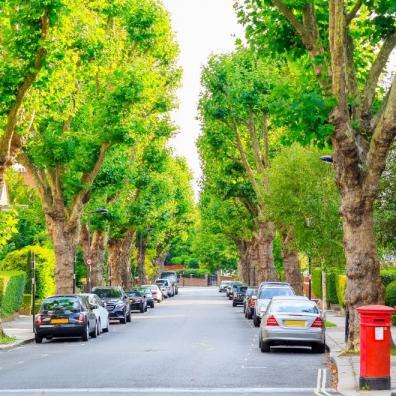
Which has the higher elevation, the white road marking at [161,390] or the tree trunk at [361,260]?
the tree trunk at [361,260]

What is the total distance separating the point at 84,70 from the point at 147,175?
93.5 ft

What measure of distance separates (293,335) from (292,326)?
24 cm

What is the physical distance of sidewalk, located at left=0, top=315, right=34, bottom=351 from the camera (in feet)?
104

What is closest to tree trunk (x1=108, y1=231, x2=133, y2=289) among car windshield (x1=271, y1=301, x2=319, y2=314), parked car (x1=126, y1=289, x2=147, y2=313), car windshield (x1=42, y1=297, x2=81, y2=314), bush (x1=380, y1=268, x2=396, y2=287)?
parked car (x1=126, y1=289, x2=147, y2=313)

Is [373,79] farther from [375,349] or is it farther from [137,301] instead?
[137,301]

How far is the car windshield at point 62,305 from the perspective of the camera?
33062mm

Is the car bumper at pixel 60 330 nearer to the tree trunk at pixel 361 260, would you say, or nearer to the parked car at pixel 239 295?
the tree trunk at pixel 361 260

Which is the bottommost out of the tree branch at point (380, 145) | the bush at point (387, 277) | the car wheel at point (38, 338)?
the car wheel at point (38, 338)

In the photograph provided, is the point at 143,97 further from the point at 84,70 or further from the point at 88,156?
the point at 84,70

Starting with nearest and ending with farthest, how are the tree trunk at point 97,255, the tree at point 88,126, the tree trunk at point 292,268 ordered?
the tree at point 88,126, the tree trunk at point 292,268, the tree trunk at point 97,255

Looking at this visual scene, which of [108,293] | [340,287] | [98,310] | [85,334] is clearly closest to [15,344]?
[85,334]

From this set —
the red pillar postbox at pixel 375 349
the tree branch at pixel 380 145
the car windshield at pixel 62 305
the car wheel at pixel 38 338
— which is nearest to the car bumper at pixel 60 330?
the car wheel at pixel 38 338

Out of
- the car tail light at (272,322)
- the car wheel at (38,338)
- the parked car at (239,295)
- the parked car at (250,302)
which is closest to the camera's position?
the car tail light at (272,322)

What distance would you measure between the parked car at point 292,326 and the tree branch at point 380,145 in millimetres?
4808
